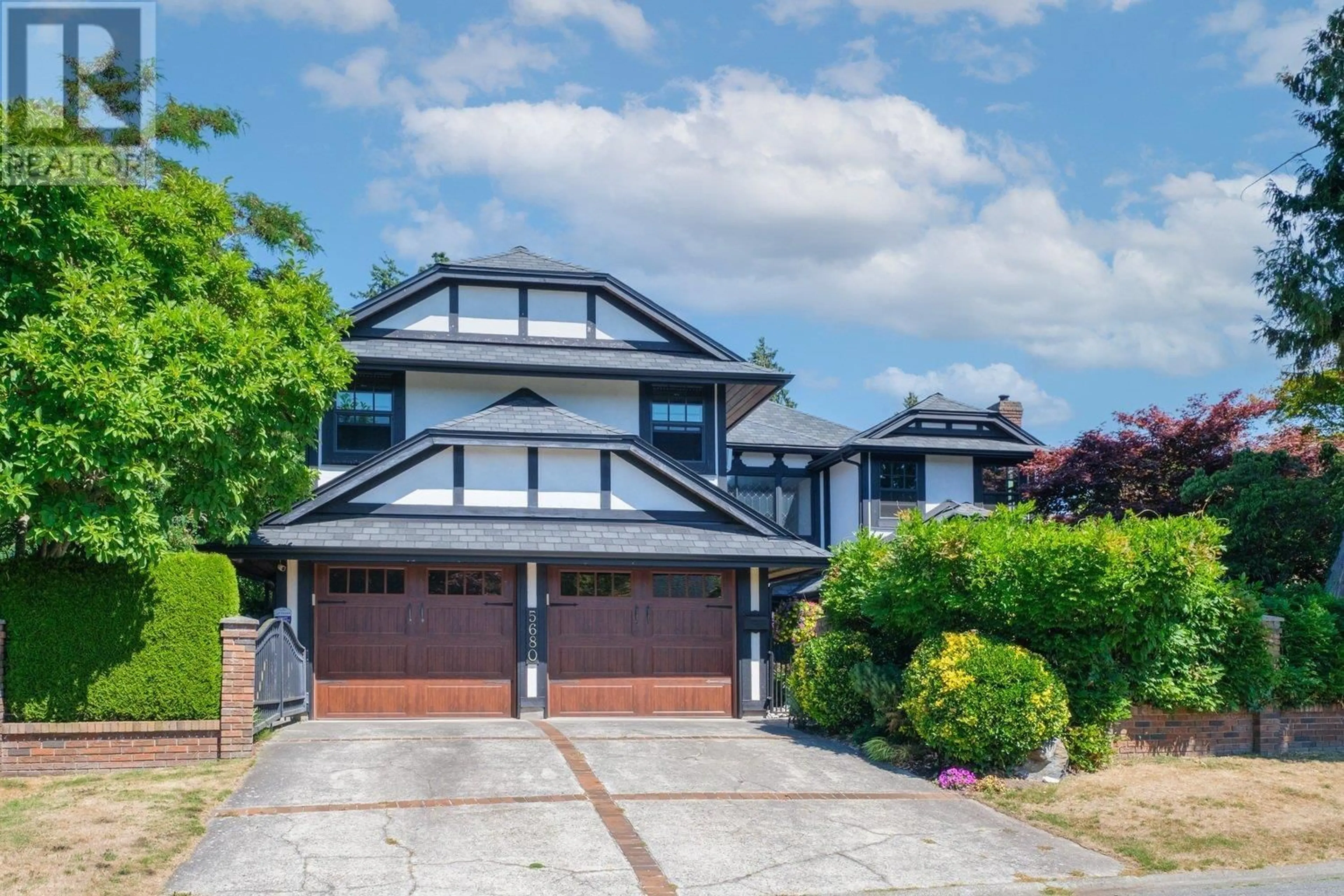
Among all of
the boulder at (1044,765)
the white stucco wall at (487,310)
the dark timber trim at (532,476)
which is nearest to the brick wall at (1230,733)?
the boulder at (1044,765)

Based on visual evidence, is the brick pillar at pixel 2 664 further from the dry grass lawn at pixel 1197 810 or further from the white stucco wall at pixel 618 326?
the white stucco wall at pixel 618 326

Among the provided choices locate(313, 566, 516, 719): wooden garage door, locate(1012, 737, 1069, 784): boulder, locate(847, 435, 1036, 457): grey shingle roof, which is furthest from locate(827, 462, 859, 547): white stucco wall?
locate(1012, 737, 1069, 784): boulder

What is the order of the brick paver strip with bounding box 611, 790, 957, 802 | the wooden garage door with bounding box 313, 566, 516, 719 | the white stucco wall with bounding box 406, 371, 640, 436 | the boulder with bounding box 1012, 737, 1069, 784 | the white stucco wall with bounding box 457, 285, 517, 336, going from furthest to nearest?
the white stucco wall with bounding box 457, 285, 517, 336
the white stucco wall with bounding box 406, 371, 640, 436
the wooden garage door with bounding box 313, 566, 516, 719
the boulder with bounding box 1012, 737, 1069, 784
the brick paver strip with bounding box 611, 790, 957, 802

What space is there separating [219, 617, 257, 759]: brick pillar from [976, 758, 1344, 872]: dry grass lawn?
327 inches

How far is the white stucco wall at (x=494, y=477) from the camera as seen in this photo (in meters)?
19.5

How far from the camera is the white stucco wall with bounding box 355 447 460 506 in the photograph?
19062mm

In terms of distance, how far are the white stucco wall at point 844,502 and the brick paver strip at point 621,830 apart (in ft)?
50.1

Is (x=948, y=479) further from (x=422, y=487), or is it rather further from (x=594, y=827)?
(x=594, y=827)

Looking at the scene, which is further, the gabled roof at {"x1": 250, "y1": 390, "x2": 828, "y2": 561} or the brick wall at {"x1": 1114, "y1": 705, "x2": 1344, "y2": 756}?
the gabled roof at {"x1": 250, "y1": 390, "x2": 828, "y2": 561}

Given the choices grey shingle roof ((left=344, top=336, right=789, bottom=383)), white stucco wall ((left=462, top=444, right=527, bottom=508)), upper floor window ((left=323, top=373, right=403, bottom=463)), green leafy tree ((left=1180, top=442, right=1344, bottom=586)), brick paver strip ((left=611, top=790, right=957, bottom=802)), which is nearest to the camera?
brick paver strip ((left=611, top=790, right=957, bottom=802))

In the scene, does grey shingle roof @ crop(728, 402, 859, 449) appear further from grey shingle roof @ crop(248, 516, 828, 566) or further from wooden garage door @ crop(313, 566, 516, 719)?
wooden garage door @ crop(313, 566, 516, 719)

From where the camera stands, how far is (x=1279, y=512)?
19.9 metres

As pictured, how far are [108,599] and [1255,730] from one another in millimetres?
14131

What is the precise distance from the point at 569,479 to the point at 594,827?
30.4 feet
